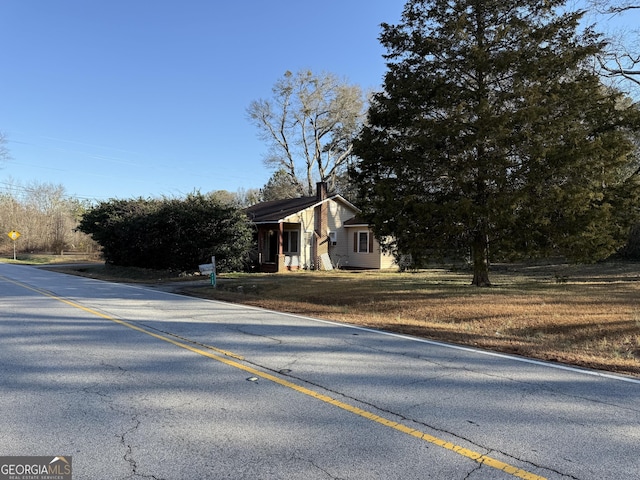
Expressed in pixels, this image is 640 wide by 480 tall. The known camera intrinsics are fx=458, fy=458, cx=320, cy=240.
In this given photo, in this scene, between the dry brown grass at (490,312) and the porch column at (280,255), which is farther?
the porch column at (280,255)

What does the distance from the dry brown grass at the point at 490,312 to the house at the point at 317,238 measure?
8.72 metres

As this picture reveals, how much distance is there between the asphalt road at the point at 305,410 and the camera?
3482 millimetres

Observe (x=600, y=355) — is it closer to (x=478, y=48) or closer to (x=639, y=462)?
(x=639, y=462)

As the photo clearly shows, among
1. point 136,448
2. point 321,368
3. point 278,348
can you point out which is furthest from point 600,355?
point 136,448

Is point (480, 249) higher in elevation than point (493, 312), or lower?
higher

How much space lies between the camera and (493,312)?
35.9 ft

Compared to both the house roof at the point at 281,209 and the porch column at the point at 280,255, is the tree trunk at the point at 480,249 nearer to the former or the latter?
the porch column at the point at 280,255

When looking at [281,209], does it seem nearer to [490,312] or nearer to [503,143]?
[503,143]

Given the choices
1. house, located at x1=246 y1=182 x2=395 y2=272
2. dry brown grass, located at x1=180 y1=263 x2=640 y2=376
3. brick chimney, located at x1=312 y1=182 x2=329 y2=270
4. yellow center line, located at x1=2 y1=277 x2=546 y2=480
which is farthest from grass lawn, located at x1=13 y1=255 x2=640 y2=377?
brick chimney, located at x1=312 y1=182 x2=329 y2=270

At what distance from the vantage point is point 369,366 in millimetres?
6312

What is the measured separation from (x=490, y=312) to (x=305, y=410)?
25.3ft

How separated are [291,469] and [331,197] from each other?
2546 centimetres

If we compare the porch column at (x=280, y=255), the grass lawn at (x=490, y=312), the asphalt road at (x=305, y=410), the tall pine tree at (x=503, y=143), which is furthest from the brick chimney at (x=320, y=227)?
the asphalt road at (x=305, y=410)

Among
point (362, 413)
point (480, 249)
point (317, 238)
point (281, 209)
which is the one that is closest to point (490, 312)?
point (480, 249)
